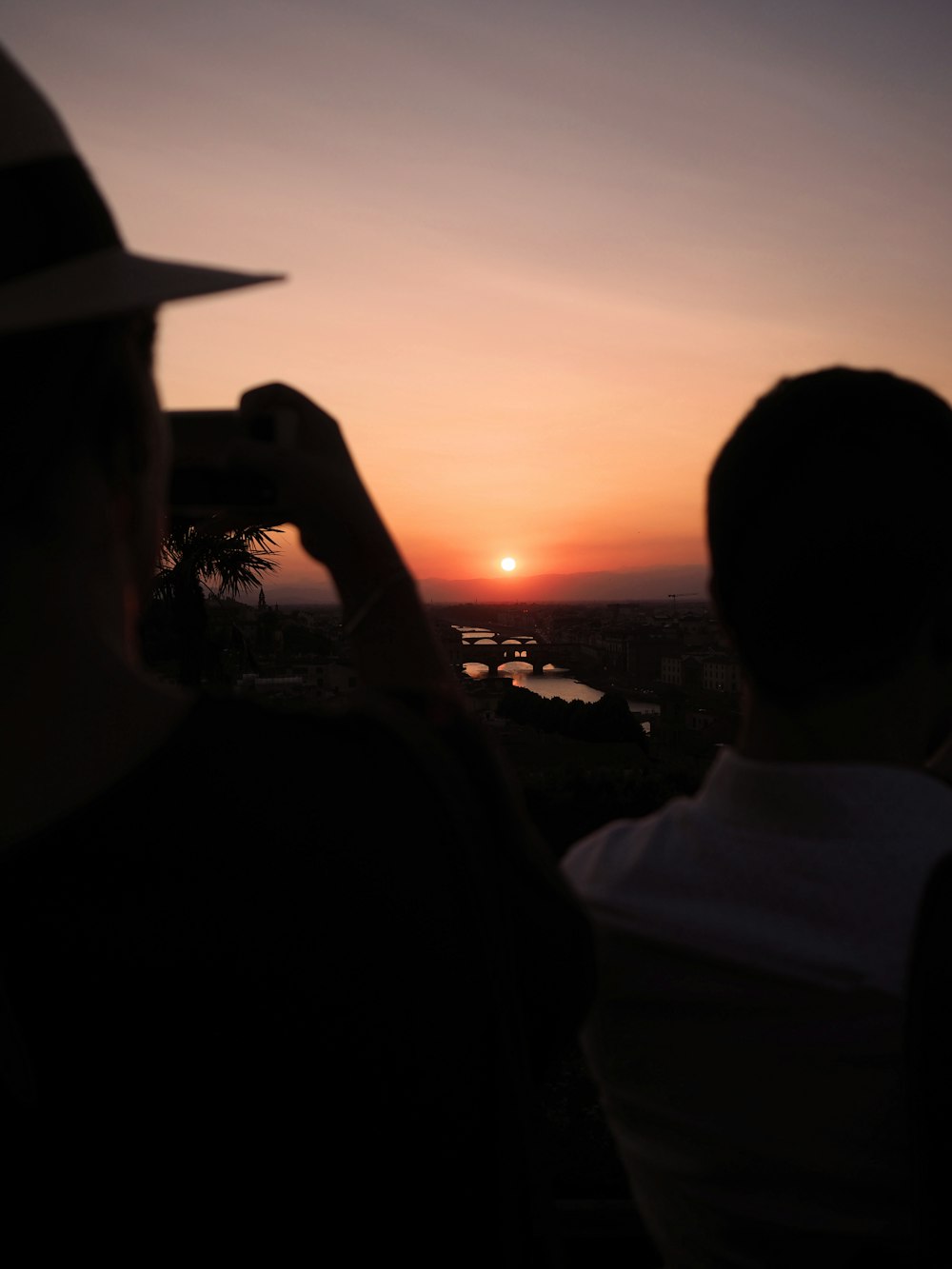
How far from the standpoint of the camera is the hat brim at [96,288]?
799 millimetres

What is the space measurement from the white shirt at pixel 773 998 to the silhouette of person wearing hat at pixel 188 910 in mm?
495

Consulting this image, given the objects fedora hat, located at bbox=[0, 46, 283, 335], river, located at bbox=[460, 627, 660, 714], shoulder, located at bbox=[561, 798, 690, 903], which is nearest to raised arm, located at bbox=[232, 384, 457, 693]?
fedora hat, located at bbox=[0, 46, 283, 335]

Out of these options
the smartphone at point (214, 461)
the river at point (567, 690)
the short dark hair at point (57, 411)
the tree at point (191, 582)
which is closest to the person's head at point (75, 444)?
the short dark hair at point (57, 411)

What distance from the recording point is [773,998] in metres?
1.28

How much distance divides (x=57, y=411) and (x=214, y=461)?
0.31m

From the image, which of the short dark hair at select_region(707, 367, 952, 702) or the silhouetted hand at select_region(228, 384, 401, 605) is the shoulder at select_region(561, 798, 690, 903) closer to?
the short dark hair at select_region(707, 367, 952, 702)

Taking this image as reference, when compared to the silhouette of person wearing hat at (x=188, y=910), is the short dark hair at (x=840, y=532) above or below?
above

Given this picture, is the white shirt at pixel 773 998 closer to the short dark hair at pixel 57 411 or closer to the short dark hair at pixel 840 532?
the short dark hair at pixel 840 532

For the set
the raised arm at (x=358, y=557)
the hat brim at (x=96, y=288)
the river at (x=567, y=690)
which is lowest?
the river at (x=567, y=690)

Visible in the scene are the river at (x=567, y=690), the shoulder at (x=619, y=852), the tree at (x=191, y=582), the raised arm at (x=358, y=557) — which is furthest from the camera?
the river at (x=567, y=690)

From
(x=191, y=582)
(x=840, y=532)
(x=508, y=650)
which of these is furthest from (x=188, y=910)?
(x=508, y=650)

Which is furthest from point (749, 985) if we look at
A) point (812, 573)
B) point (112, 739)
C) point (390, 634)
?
point (112, 739)

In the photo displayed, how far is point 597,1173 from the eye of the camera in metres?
8.33

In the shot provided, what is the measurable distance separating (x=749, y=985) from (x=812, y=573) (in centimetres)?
56
